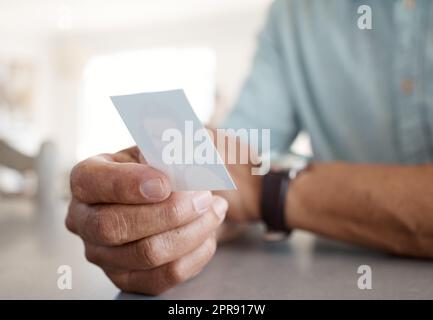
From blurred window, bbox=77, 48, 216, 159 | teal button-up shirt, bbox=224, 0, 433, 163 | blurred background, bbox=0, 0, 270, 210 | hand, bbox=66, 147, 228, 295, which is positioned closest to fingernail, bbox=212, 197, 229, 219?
hand, bbox=66, 147, 228, 295

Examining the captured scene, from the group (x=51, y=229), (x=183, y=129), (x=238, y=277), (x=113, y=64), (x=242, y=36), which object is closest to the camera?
(x=183, y=129)

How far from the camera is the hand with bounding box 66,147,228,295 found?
0.29 meters

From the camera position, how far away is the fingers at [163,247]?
1.01 ft

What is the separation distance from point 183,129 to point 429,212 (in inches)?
11.9

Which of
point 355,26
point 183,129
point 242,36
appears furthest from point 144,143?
point 242,36

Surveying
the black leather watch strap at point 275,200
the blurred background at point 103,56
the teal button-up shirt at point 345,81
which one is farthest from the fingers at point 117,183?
the blurred background at point 103,56

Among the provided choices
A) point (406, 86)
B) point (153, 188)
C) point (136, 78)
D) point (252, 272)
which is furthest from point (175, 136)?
point (136, 78)

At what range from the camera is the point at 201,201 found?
0.30m

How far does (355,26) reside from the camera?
698mm

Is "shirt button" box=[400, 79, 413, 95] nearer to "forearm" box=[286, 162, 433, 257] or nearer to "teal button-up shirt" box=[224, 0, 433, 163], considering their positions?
"teal button-up shirt" box=[224, 0, 433, 163]

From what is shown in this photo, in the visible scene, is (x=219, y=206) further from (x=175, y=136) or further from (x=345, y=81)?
(x=345, y=81)

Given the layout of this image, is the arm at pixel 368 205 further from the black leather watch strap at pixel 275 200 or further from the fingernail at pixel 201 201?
the fingernail at pixel 201 201

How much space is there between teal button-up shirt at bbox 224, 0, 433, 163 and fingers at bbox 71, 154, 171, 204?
45 cm
